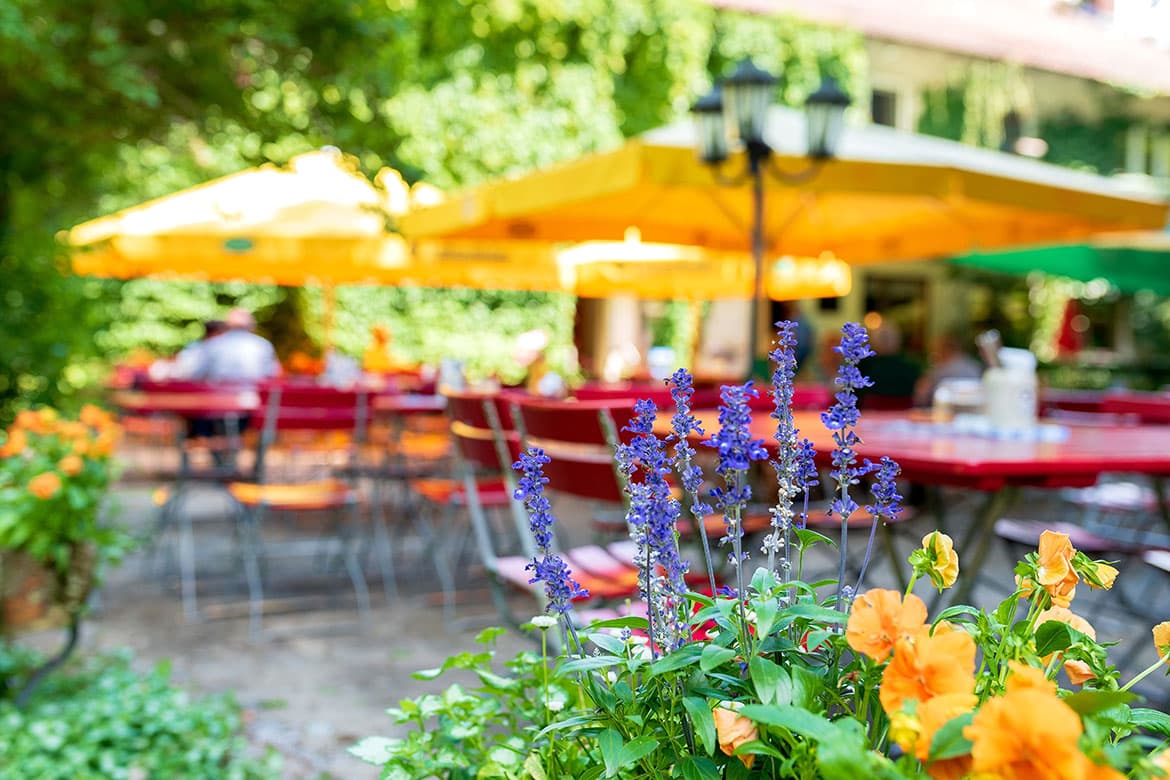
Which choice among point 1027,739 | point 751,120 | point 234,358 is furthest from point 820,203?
point 1027,739

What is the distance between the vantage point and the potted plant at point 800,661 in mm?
800

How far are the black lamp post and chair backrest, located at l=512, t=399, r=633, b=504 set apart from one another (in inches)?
110

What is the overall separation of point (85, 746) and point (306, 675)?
3.34ft

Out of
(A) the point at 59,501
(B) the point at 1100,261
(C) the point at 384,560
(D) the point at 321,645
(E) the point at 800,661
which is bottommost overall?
(D) the point at 321,645

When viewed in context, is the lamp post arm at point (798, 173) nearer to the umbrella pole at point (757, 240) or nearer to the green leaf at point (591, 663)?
the umbrella pole at point (757, 240)

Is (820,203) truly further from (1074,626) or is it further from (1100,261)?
(1074,626)

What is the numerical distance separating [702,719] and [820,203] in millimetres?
6747

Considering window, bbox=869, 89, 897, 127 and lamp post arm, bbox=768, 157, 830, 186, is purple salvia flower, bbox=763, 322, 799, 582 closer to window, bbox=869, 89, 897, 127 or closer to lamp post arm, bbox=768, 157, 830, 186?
lamp post arm, bbox=768, 157, 830, 186

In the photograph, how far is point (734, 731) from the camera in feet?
2.98

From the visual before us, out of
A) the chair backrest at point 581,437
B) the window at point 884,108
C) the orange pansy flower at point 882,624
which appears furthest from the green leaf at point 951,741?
the window at point 884,108

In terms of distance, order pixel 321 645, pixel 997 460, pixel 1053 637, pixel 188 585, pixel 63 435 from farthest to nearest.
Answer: pixel 188 585 < pixel 321 645 < pixel 63 435 < pixel 997 460 < pixel 1053 637

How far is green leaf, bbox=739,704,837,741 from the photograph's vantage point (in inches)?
31.4

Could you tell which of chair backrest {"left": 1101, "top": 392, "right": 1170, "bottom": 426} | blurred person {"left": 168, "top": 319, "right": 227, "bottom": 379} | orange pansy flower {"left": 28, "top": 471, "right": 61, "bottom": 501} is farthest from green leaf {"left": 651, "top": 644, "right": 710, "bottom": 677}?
blurred person {"left": 168, "top": 319, "right": 227, "bottom": 379}

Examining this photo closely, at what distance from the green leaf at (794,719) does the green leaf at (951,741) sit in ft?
0.23
